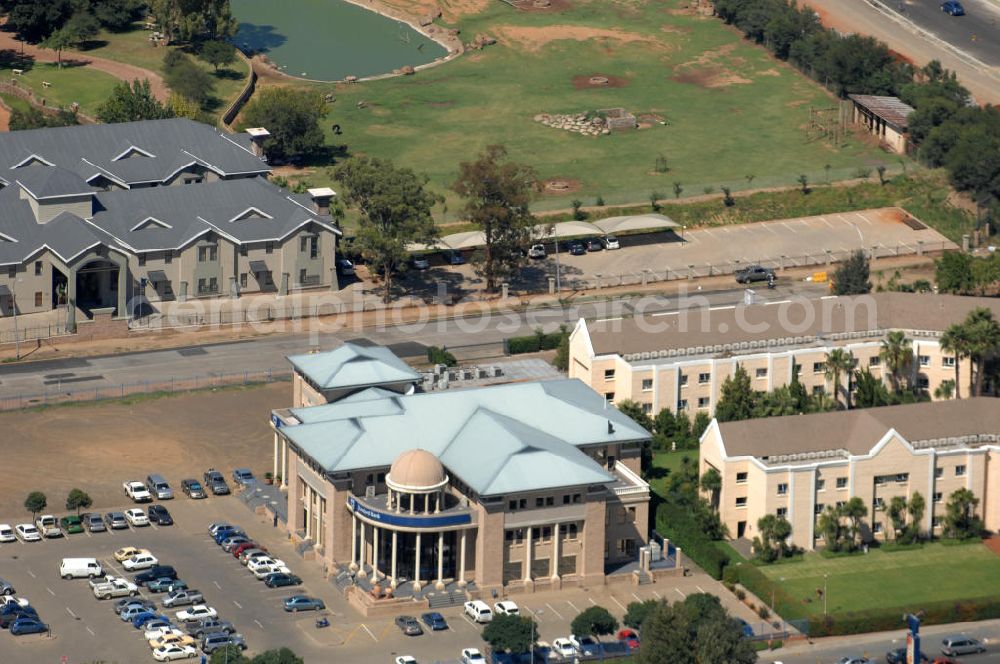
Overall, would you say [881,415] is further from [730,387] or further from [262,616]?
[262,616]

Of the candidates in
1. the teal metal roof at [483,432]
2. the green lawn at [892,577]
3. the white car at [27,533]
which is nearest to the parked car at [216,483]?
the teal metal roof at [483,432]

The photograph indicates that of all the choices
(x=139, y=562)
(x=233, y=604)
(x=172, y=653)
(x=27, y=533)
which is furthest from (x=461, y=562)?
(x=27, y=533)

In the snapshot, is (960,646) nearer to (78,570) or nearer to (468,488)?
(468,488)

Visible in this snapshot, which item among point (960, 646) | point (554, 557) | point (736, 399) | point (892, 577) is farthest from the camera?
point (736, 399)

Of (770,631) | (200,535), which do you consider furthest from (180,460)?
(770,631)

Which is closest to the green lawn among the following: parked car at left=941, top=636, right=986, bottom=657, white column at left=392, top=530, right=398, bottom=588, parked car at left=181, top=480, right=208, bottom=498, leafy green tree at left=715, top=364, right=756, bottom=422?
→ parked car at left=941, top=636, right=986, bottom=657

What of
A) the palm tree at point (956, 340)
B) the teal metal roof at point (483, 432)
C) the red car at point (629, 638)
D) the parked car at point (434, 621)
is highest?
the palm tree at point (956, 340)

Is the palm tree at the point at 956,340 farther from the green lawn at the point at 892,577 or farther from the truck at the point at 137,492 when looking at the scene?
the truck at the point at 137,492
